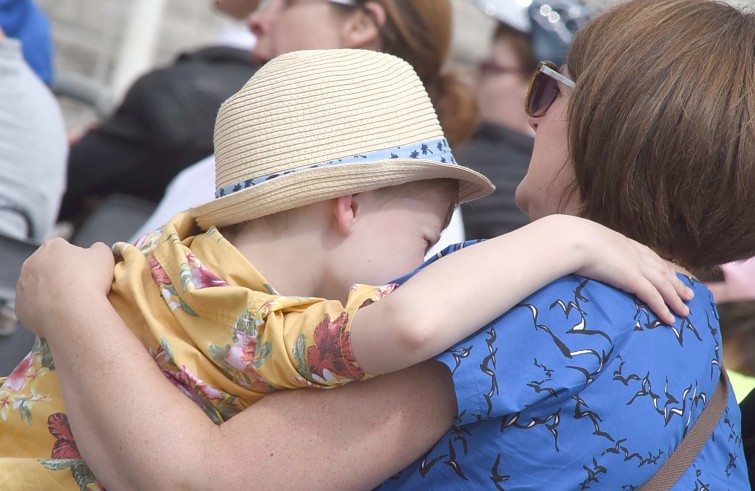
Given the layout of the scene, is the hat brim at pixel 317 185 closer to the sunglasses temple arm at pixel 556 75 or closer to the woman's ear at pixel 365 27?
the sunglasses temple arm at pixel 556 75

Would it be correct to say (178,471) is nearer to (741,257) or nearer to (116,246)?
(116,246)

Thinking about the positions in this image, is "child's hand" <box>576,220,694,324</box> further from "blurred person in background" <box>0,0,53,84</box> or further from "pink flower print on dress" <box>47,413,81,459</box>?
"blurred person in background" <box>0,0,53,84</box>

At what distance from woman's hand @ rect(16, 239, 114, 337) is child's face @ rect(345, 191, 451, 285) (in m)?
0.45

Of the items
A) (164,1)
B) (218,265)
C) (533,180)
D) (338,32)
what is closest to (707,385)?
(533,180)

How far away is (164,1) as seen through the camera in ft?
24.6

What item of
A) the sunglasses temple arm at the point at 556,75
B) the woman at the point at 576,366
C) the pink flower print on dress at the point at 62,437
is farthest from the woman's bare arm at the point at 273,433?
the sunglasses temple arm at the point at 556,75

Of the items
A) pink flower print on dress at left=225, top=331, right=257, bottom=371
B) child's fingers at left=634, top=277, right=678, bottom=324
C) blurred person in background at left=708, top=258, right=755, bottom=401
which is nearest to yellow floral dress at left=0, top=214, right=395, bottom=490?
pink flower print on dress at left=225, top=331, right=257, bottom=371

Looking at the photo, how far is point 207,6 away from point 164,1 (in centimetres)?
47

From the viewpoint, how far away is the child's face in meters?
1.88

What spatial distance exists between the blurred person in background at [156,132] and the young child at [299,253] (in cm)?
192

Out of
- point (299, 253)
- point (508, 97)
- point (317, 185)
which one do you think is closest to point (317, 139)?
point (317, 185)

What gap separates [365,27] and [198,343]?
194 centimetres

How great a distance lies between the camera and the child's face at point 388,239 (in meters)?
1.88

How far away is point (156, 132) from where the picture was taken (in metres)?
3.87
